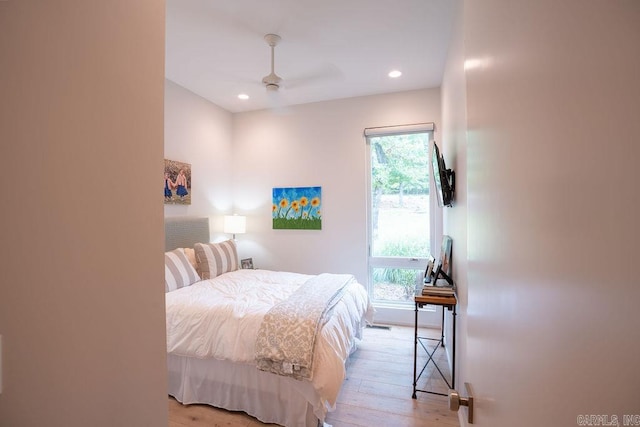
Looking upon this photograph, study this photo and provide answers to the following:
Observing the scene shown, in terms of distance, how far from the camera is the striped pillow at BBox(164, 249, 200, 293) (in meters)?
2.71

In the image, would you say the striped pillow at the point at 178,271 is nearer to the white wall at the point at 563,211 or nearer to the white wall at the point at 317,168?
the white wall at the point at 317,168

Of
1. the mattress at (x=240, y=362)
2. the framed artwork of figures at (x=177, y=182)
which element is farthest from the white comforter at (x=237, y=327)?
the framed artwork of figures at (x=177, y=182)

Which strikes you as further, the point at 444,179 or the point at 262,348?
the point at 444,179

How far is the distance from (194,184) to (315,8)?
2575 millimetres

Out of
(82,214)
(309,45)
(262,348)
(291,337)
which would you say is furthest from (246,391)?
(309,45)

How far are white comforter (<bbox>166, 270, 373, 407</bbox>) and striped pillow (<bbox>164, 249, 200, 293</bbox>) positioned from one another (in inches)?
4.4

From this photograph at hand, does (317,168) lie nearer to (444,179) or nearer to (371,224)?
(371,224)

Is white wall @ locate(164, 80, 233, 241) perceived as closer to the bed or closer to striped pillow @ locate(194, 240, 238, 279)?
striped pillow @ locate(194, 240, 238, 279)

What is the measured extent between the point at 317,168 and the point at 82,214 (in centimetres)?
347

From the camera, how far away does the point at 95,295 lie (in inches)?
30.0

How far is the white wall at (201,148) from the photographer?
11.2ft

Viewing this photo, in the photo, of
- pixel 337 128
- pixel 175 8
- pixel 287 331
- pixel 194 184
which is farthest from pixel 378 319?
pixel 175 8

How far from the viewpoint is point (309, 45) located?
2.69 metres

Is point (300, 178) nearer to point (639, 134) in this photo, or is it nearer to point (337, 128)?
point (337, 128)
